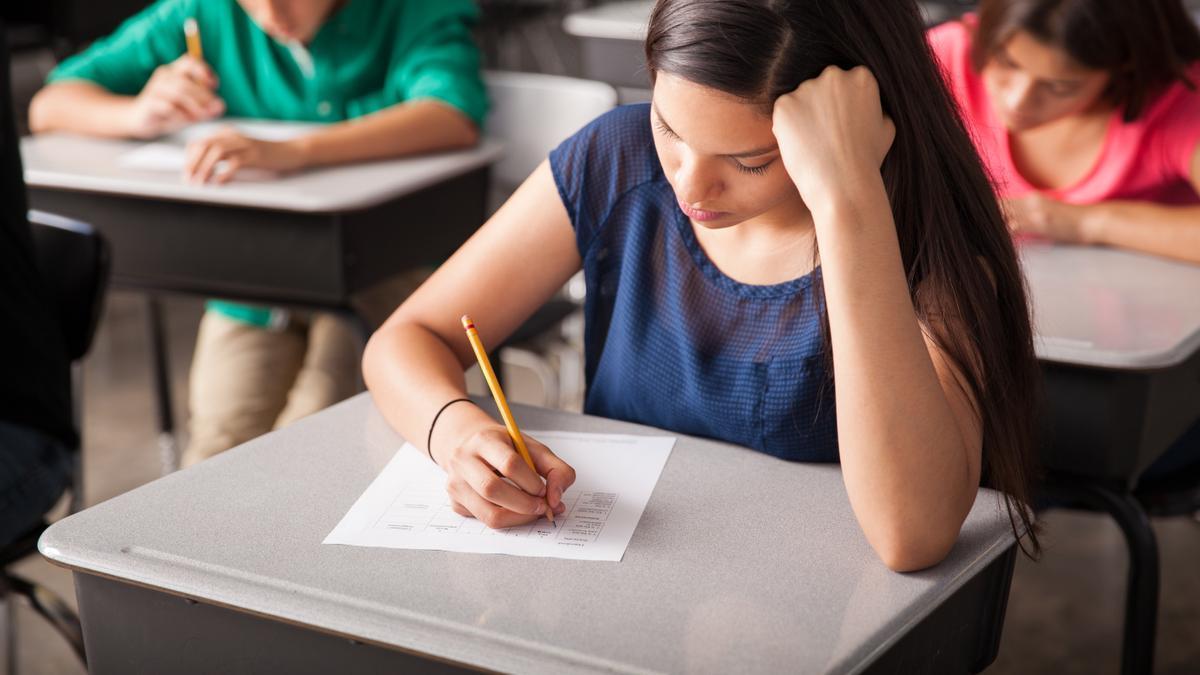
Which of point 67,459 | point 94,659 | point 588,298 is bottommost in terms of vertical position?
point 67,459

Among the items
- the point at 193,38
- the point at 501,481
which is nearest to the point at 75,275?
the point at 193,38

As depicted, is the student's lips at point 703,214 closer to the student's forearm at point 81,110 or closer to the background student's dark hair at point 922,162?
the background student's dark hair at point 922,162

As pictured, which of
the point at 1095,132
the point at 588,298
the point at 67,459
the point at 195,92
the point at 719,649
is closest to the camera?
the point at 719,649

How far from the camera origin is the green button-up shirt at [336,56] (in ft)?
7.98

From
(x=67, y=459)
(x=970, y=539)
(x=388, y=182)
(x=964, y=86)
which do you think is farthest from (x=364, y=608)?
(x=964, y=86)

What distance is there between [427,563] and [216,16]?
5.73 ft

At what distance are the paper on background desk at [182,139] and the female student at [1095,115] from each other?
1164 millimetres

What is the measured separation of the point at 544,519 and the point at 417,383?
251 mm

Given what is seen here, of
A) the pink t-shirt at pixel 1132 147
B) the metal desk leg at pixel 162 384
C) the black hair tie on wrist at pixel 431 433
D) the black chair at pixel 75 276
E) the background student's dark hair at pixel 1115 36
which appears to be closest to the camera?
the black hair tie on wrist at pixel 431 433

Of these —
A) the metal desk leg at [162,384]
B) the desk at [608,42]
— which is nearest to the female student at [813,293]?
the metal desk leg at [162,384]

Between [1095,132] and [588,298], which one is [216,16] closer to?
[588,298]

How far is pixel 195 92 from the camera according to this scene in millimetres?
2342

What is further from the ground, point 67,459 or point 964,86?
point 964,86

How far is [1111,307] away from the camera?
5.48 feet
